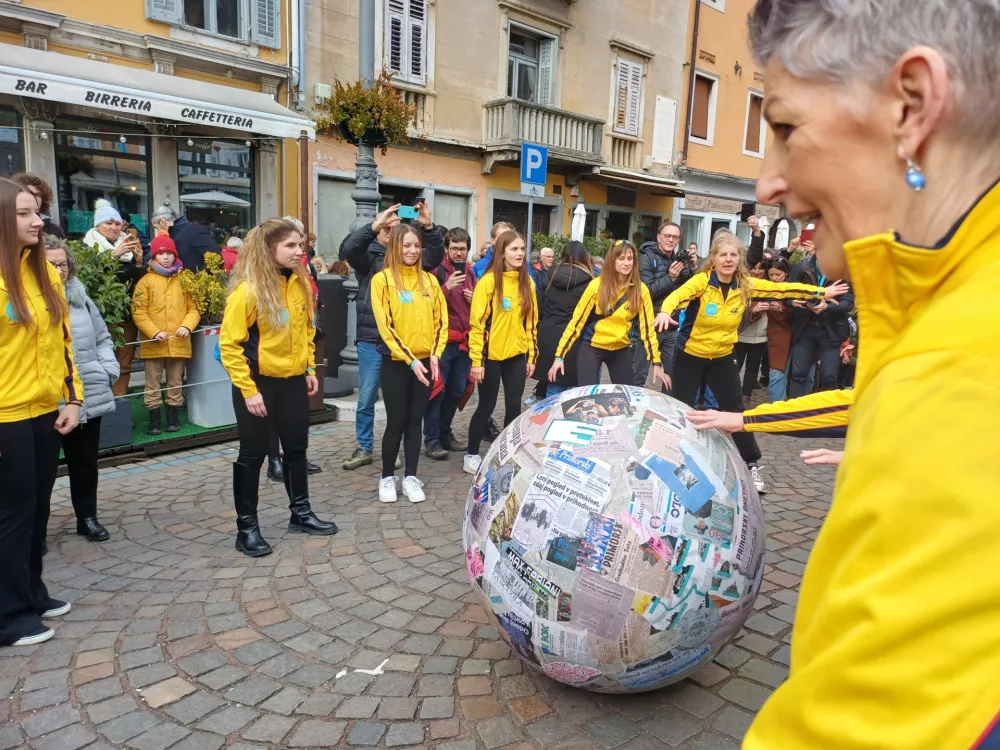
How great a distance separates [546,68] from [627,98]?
334 centimetres

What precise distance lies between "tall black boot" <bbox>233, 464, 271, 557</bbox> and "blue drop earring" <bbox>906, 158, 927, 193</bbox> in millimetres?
4383

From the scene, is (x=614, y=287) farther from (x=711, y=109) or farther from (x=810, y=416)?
(x=711, y=109)

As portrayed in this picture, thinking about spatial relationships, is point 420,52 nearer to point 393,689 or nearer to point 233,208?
point 233,208

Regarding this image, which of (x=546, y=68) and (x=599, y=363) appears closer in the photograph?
(x=599, y=363)

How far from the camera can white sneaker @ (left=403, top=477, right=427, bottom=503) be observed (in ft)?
18.2

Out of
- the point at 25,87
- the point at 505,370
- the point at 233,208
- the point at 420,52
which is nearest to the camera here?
the point at 505,370

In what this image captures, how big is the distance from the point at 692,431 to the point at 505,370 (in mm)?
3912

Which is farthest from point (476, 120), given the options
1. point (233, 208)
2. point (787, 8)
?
point (787, 8)

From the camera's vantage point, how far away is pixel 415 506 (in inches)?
216

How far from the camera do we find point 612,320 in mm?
6441

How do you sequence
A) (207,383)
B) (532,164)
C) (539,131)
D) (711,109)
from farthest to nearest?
(711,109)
(539,131)
(532,164)
(207,383)

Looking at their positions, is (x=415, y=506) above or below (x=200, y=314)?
below

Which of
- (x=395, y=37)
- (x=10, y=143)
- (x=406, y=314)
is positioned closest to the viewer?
(x=406, y=314)

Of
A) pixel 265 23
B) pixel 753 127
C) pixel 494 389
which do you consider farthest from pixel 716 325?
pixel 753 127
